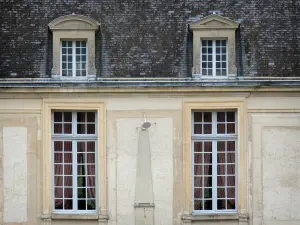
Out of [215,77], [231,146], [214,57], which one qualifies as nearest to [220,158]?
[231,146]

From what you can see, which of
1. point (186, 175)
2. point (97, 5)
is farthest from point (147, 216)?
point (97, 5)

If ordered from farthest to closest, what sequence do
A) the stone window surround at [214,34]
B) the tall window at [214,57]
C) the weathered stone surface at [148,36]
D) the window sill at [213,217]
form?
the tall window at [214,57], the weathered stone surface at [148,36], the stone window surround at [214,34], the window sill at [213,217]

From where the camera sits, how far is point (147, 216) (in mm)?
18094

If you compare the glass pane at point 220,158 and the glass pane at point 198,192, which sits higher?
the glass pane at point 220,158

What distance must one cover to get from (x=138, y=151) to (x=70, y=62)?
275cm

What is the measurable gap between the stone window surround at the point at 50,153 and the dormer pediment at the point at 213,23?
9.76 ft

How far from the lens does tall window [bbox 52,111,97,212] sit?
18406 millimetres

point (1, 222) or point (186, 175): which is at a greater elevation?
point (186, 175)

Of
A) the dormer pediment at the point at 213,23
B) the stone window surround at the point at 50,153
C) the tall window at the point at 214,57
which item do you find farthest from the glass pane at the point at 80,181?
the dormer pediment at the point at 213,23

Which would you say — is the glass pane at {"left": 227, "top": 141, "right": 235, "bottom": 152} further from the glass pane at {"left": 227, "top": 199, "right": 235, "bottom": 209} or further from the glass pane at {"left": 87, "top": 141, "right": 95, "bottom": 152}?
the glass pane at {"left": 87, "top": 141, "right": 95, "bottom": 152}

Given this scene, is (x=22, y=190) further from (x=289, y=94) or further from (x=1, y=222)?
(x=289, y=94)

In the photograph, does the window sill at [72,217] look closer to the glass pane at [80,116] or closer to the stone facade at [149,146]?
the stone facade at [149,146]

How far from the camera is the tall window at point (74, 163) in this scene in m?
18.4

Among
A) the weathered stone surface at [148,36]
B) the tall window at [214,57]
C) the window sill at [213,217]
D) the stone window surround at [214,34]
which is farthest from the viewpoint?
the tall window at [214,57]
